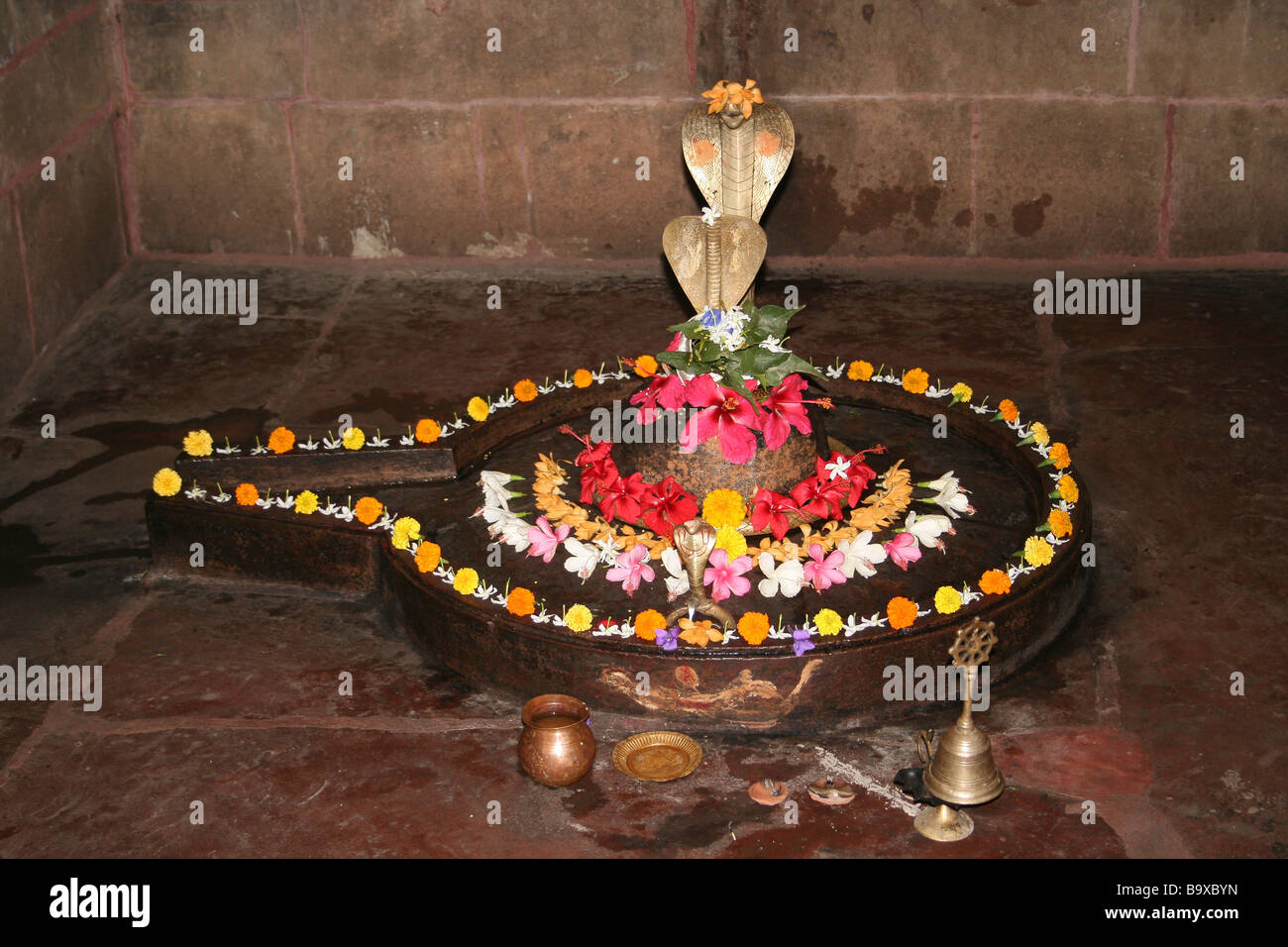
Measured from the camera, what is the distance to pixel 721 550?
4.71m

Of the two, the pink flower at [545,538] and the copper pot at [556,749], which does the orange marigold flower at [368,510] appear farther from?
the copper pot at [556,749]

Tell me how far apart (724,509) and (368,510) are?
1.29m

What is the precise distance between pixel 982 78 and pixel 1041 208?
75 centimetres

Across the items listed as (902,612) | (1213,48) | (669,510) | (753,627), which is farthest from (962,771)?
(1213,48)

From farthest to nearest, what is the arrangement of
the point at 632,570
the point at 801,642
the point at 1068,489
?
the point at 1068,489
the point at 632,570
the point at 801,642

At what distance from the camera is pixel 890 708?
4500 millimetres

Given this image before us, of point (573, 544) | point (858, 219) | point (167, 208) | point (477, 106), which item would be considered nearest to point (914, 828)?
point (573, 544)

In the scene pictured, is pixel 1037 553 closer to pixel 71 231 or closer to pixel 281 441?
pixel 281 441

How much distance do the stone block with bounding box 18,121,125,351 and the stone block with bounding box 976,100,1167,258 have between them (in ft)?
15.2

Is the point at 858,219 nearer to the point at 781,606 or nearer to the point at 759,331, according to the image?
the point at 759,331

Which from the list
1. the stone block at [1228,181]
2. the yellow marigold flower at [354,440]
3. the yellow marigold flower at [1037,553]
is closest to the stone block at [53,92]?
the yellow marigold flower at [354,440]

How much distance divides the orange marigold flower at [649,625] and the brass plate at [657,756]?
29 centimetres

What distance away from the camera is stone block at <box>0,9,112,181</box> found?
22.6 feet

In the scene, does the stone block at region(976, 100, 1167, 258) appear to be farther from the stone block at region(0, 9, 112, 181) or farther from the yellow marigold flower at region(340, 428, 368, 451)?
the stone block at region(0, 9, 112, 181)
